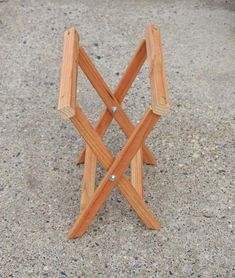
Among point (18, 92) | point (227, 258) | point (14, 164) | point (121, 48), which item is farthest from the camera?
point (121, 48)

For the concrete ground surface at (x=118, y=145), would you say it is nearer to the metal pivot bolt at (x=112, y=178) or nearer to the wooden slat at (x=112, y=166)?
the wooden slat at (x=112, y=166)

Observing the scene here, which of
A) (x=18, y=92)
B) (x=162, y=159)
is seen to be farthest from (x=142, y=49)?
(x=18, y=92)

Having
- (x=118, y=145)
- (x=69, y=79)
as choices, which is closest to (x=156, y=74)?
(x=69, y=79)

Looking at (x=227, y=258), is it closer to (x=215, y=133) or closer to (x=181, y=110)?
(x=215, y=133)

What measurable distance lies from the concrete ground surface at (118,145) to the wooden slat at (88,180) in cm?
13

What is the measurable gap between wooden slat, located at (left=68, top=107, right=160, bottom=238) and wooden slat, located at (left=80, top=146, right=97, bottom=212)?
11 centimetres

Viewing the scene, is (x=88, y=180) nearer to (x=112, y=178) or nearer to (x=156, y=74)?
(x=112, y=178)

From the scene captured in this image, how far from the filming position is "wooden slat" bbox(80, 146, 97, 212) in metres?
2.90

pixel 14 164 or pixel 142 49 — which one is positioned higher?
pixel 142 49

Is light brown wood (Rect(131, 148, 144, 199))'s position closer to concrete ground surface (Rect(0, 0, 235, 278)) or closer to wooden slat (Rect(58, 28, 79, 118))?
concrete ground surface (Rect(0, 0, 235, 278))

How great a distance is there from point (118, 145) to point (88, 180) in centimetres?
52

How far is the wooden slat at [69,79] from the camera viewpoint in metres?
2.32

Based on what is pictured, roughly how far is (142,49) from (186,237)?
3.42 ft

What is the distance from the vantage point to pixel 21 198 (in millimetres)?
3078
